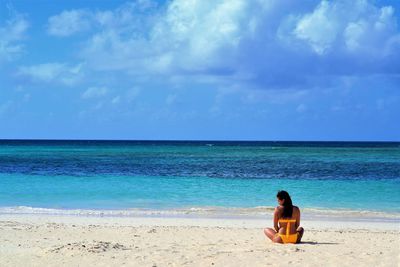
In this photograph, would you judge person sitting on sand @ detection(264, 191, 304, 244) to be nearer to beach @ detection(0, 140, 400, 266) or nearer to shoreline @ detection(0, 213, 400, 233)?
beach @ detection(0, 140, 400, 266)

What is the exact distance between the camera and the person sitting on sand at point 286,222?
34.7ft

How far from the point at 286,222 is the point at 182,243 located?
2.10 meters

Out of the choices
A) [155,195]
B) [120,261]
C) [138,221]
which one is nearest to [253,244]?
[120,261]

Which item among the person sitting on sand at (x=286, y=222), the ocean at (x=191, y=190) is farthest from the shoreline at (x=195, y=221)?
the person sitting on sand at (x=286, y=222)

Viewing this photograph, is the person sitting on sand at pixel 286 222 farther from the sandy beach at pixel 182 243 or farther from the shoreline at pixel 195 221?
the shoreline at pixel 195 221

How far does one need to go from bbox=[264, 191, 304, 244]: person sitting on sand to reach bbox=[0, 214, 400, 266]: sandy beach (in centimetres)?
25

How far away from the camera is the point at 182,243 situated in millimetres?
10781

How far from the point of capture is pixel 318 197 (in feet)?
71.1

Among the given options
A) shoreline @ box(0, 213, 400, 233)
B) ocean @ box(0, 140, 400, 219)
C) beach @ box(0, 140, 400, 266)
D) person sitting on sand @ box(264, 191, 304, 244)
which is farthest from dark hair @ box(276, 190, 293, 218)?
ocean @ box(0, 140, 400, 219)

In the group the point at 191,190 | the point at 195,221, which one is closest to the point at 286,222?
the point at 195,221

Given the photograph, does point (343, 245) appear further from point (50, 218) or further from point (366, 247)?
point (50, 218)

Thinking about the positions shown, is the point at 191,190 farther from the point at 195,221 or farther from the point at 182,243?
the point at 182,243

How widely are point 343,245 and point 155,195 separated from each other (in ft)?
39.1

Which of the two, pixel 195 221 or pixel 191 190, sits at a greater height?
pixel 191 190
